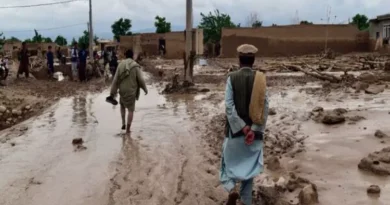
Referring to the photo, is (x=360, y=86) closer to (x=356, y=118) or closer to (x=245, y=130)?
(x=356, y=118)

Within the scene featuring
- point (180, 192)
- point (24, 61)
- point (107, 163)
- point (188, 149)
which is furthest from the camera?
point (24, 61)

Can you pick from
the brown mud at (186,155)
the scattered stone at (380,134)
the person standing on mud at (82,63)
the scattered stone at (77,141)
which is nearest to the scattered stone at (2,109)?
the brown mud at (186,155)

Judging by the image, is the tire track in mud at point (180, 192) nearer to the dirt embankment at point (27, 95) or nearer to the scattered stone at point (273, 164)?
the scattered stone at point (273, 164)

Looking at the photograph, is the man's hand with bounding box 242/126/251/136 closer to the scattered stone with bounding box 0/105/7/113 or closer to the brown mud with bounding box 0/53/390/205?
the brown mud with bounding box 0/53/390/205

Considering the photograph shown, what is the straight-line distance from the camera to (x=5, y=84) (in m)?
19.5

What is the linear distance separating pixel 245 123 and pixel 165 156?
10.4ft

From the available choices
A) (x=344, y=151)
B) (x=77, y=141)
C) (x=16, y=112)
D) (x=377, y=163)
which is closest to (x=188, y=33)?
(x=16, y=112)

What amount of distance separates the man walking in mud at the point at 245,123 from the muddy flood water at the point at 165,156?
0.81m

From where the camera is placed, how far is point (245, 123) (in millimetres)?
4961

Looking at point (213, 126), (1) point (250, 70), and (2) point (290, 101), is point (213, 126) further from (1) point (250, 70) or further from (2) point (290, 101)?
(1) point (250, 70)

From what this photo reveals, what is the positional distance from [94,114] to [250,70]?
8.52 m

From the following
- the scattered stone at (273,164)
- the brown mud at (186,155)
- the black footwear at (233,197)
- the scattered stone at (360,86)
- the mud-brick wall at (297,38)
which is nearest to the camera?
the black footwear at (233,197)

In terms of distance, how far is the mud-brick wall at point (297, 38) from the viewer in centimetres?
3447

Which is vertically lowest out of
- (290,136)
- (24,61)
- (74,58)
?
(290,136)
